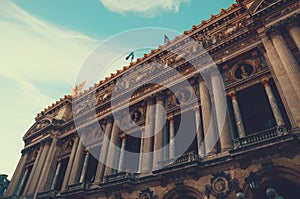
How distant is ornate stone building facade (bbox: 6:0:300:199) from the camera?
1136cm

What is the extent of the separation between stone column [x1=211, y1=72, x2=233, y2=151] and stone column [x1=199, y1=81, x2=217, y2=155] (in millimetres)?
514

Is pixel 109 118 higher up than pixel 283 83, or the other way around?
pixel 109 118

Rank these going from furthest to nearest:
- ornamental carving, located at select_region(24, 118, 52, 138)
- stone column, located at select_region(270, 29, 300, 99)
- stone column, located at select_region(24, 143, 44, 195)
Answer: ornamental carving, located at select_region(24, 118, 52, 138) < stone column, located at select_region(24, 143, 44, 195) < stone column, located at select_region(270, 29, 300, 99)

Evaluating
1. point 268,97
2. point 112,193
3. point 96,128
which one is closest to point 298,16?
point 268,97

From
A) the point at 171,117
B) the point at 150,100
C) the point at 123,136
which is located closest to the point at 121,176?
the point at 123,136

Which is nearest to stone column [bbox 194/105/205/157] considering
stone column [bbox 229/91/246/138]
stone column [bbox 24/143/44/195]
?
stone column [bbox 229/91/246/138]

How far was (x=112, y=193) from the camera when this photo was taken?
16.4 meters

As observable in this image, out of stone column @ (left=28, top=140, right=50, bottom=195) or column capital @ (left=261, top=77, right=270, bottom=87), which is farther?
stone column @ (left=28, top=140, right=50, bottom=195)

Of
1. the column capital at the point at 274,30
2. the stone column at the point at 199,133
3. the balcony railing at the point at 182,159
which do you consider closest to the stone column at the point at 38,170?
the balcony railing at the point at 182,159

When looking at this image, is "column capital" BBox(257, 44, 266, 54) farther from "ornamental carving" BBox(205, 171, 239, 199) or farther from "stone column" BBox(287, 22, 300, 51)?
"ornamental carving" BBox(205, 171, 239, 199)

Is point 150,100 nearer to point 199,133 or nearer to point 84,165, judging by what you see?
point 199,133

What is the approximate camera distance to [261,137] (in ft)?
38.8

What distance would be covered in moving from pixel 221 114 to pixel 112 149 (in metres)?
10.1

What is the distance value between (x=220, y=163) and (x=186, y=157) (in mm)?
2250
